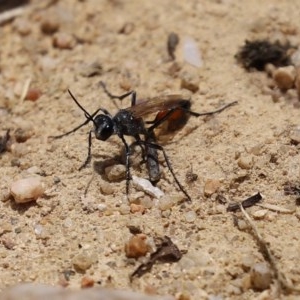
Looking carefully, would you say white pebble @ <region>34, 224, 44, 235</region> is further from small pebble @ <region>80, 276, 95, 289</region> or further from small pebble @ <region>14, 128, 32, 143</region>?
small pebble @ <region>14, 128, 32, 143</region>

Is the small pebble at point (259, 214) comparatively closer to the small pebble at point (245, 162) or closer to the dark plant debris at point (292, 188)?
the dark plant debris at point (292, 188)

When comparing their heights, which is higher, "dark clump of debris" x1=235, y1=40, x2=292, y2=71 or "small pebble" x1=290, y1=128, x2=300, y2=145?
"dark clump of debris" x1=235, y1=40, x2=292, y2=71

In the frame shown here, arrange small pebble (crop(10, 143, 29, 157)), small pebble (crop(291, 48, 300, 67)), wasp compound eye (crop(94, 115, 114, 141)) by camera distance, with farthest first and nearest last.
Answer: small pebble (crop(291, 48, 300, 67))
small pebble (crop(10, 143, 29, 157))
wasp compound eye (crop(94, 115, 114, 141))

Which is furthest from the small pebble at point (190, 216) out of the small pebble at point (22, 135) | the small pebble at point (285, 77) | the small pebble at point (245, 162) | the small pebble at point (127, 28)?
the small pebble at point (127, 28)

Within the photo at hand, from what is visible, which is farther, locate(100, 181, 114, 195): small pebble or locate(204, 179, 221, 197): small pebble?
locate(100, 181, 114, 195): small pebble

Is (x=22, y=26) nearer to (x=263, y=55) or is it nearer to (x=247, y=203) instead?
(x=263, y=55)

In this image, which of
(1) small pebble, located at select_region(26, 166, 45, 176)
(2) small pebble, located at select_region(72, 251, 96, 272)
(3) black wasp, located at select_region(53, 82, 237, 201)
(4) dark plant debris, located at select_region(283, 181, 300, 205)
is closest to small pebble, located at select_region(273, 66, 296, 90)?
(3) black wasp, located at select_region(53, 82, 237, 201)
